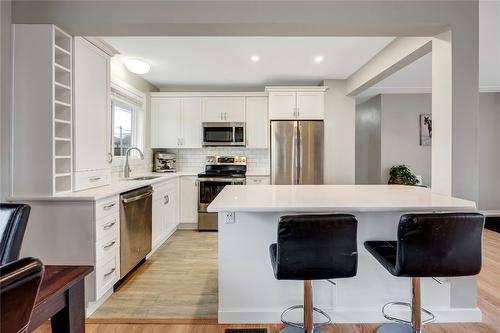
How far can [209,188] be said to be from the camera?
183 inches

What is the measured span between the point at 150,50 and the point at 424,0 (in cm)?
281

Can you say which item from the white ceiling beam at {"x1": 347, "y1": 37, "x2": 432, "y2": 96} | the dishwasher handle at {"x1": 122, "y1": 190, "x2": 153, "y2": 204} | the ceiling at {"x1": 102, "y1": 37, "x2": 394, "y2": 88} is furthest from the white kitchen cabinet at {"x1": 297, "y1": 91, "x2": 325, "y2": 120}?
the dishwasher handle at {"x1": 122, "y1": 190, "x2": 153, "y2": 204}

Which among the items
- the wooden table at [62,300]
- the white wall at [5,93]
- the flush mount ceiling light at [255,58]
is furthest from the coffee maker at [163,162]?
the wooden table at [62,300]

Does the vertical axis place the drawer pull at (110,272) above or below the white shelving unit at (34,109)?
below

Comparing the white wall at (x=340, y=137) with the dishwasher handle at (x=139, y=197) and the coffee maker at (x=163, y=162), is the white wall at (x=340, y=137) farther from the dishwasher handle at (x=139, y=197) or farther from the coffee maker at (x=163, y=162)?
the dishwasher handle at (x=139, y=197)

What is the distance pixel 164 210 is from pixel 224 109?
2014mm

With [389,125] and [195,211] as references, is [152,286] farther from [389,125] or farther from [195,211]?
[389,125]

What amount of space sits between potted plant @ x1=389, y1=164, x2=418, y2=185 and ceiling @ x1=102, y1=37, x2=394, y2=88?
2240mm

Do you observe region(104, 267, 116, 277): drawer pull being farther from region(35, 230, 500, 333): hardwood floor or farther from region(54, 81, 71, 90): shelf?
region(54, 81, 71, 90): shelf

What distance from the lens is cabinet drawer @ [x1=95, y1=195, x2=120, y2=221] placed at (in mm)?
2248

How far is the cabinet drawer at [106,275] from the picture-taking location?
226 centimetres

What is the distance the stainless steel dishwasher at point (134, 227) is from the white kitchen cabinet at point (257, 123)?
7.11ft

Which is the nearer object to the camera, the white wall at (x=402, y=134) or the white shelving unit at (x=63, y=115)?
the white shelving unit at (x=63, y=115)

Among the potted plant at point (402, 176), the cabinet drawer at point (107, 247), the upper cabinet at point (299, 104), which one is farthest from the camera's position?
the potted plant at point (402, 176)
